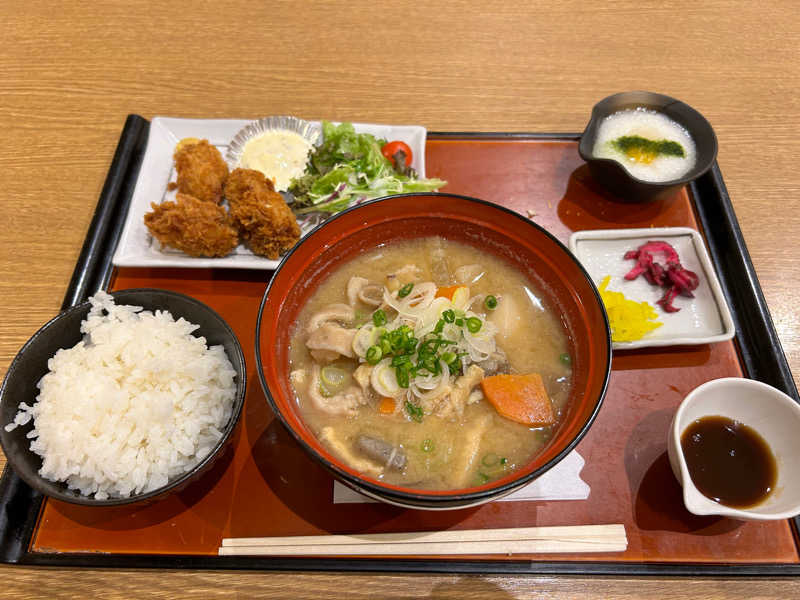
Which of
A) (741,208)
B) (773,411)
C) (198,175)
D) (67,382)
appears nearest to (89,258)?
(198,175)

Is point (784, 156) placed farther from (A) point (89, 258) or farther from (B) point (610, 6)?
(A) point (89, 258)

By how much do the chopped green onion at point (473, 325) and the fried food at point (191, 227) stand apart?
126 cm

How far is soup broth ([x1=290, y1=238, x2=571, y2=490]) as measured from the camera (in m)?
1.63

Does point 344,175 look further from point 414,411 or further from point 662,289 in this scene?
point 662,289

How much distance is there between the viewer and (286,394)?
62.4 inches

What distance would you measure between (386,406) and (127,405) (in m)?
0.89

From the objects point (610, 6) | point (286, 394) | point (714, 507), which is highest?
point (610, 6)

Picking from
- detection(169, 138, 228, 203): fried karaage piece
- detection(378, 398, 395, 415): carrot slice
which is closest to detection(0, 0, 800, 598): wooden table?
detection(169, 138, 228, 203): fried karaage piece

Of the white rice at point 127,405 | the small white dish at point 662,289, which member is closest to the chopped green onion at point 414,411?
the white rice at point 127,405

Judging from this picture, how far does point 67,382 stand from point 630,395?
2.08 meters

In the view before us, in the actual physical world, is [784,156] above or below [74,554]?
above

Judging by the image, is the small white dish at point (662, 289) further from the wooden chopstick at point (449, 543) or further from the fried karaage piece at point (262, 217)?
the fried karaage piece at point (262, 217)

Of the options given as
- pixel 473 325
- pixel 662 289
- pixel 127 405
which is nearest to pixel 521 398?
pixel 473 325

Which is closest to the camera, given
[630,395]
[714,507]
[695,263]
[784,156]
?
[714,507]
